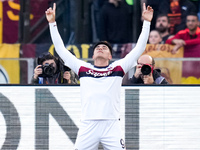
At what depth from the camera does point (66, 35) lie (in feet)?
30.2

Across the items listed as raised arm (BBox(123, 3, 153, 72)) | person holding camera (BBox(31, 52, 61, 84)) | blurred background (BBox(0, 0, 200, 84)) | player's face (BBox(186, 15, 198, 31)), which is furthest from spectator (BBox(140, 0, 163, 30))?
raised arm (BBox(123, 3, 153, 72))

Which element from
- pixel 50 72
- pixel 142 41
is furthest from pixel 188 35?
pixel 142 41

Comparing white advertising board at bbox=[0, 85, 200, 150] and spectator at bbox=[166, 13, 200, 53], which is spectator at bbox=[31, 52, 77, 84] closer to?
white advertising board at bbox=[0, 85, 200, 150]

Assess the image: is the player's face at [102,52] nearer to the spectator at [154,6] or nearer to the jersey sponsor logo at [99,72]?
the jersey sponsor logo at [99,72]

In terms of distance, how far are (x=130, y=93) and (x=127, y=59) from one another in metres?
0.95

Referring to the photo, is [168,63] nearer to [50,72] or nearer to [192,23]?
[192,23]

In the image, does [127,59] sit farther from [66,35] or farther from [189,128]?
[66,35]

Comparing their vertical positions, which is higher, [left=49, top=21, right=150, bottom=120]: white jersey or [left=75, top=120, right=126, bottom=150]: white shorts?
[left=49, top=21, right=150, bottom=120]: white jersey

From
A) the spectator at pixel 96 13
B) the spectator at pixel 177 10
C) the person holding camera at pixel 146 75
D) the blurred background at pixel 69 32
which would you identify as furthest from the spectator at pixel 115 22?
the person holding camera at pixel 146 75

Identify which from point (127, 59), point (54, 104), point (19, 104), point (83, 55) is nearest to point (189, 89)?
point (127, 59)

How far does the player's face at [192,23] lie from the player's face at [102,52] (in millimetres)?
3525

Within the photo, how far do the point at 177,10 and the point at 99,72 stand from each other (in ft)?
12.7

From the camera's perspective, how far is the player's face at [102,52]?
553 cm

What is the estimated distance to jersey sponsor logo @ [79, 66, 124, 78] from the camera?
5.55m
